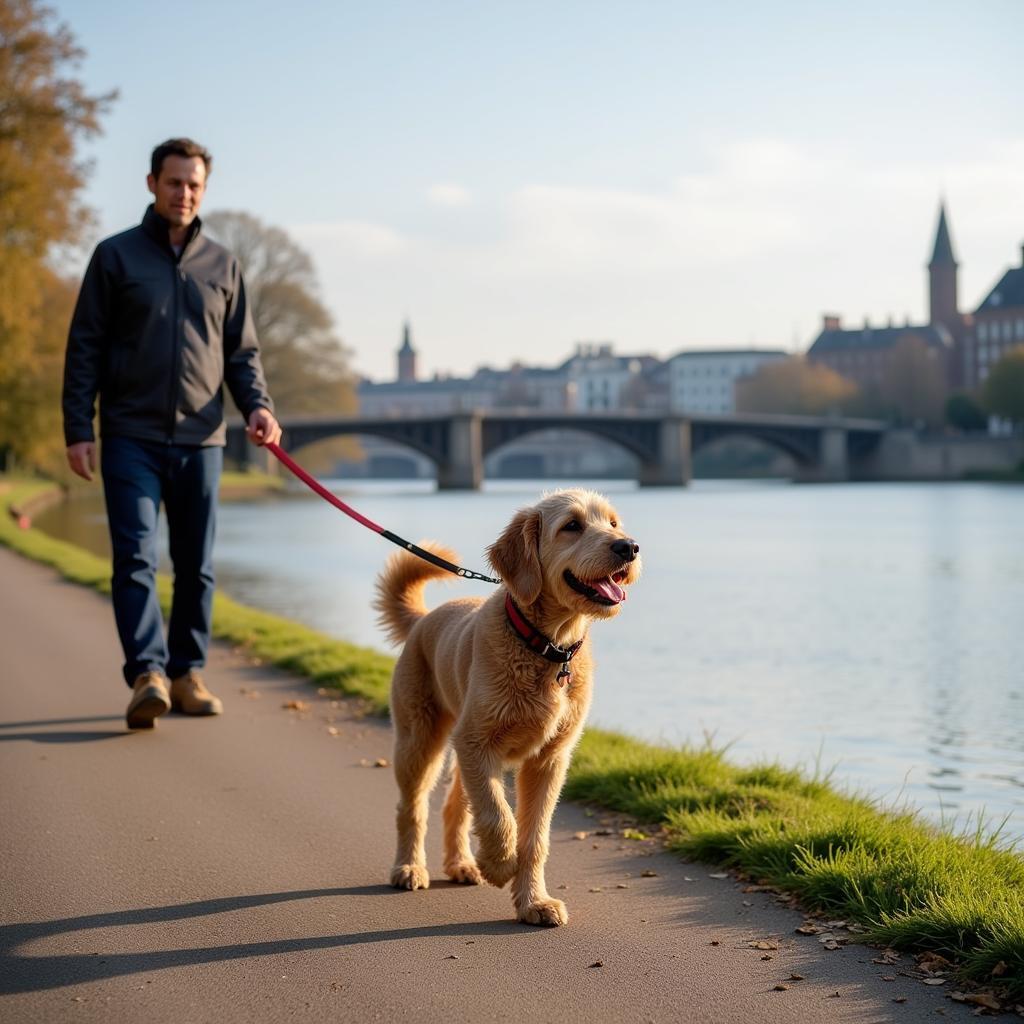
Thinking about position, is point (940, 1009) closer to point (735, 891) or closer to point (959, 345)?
point (735, 891)

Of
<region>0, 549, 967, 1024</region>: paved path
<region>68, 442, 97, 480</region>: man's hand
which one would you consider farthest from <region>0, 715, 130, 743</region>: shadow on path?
<region>68, 442, 97, 480</region>: man's hand

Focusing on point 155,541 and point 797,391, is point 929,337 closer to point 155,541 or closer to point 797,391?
point 797,391

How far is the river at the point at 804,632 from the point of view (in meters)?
9.21

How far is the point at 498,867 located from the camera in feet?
12.7

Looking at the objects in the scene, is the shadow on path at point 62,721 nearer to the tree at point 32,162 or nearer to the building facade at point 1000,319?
the tree at point 32,162

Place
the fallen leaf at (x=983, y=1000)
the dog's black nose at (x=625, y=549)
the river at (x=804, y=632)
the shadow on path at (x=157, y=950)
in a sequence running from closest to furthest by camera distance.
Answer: the fallen leaf at (x=983, y=1000), the shadow on path at (x=157, y=950), the dog's black nose at (x=625, y=549), the river at (x=804, y=632)

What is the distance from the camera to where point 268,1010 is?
10.4ft

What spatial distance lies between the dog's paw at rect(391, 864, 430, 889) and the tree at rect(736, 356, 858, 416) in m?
106

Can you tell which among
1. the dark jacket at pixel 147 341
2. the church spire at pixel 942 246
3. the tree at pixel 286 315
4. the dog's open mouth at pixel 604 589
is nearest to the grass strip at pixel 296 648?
the dark jacket at pixel 147 341

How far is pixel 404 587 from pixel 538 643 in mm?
925

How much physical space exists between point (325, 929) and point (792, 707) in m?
7.84

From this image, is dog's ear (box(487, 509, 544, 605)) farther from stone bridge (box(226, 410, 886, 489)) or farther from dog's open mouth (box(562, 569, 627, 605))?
stone bridge (box(226, 410, 886, 489))

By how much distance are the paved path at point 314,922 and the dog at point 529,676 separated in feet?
0.68

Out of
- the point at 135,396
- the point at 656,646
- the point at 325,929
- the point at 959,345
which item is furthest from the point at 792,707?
the point at 959,345
